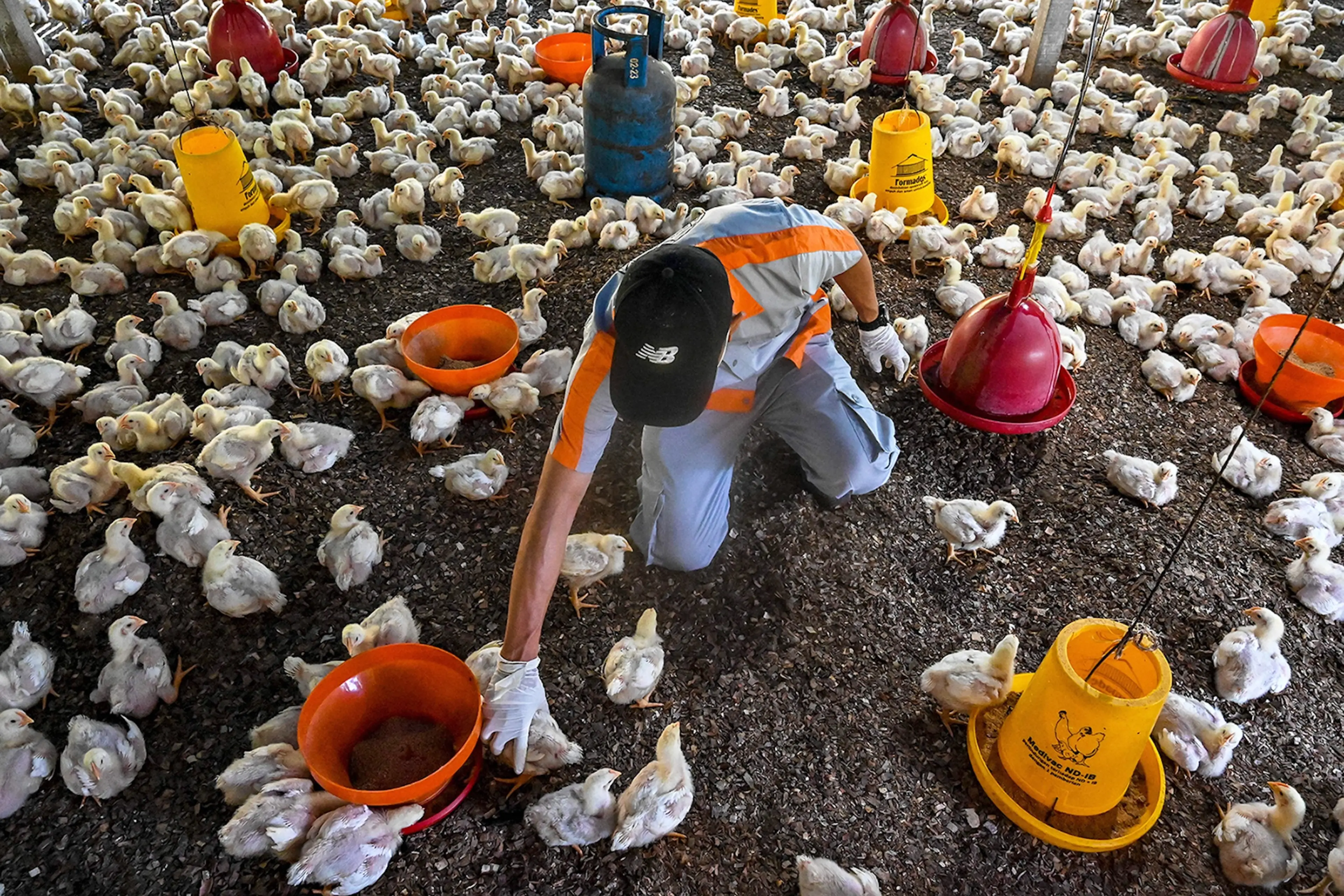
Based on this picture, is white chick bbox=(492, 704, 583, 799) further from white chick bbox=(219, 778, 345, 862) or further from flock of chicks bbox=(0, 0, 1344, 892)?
white chick bbox=(219, 778, 345, 862)

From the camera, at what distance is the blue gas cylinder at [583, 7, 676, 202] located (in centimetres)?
473

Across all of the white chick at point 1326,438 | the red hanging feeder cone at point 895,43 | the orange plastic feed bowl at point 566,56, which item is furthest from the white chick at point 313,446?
the red hanging feeder cone at point 895,43

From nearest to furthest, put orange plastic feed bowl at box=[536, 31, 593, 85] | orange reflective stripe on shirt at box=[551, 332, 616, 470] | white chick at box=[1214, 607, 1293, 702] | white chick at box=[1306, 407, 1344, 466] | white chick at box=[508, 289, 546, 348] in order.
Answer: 1. orange reflective stripe on shirt at box=[551, 332, 616, 470]
2. white chick at box=[1214, 607, 1293, 702]
3. white chick at box=[1306, 407, 1344, 466]
4. white chick at box=[508, 289, 546, 348]
5. orange plastic feed bowl at box=[536, 31, 593, 85]

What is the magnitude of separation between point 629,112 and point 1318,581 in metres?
3.93

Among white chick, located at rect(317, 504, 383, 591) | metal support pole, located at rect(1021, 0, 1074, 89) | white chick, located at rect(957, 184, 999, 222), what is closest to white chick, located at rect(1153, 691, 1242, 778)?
white chick, located at rect(317, 504, 383, 591)

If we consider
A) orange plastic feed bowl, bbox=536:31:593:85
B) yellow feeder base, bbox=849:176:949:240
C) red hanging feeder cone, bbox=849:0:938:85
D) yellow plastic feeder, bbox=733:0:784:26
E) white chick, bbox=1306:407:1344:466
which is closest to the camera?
white chick, bbox=1306:407:1344:466

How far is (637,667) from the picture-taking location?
277 cm

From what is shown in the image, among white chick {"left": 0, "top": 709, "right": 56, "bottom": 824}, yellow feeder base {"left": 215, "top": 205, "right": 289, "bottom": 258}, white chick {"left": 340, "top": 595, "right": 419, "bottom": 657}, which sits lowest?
white chick {"left": 0, "top": 709, "right": 56, "bottom": 824}

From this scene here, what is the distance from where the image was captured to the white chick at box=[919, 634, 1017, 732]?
2703mm

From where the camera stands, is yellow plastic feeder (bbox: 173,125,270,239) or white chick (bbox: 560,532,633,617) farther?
yellow plastic feeder (bbox: 173,125,270,239)

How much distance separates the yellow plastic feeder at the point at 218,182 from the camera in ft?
14.7

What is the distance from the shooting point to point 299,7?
7898 mm

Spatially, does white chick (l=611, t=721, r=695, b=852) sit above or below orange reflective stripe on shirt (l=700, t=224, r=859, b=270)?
below

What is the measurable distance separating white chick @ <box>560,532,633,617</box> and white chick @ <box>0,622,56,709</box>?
5.64 ft
